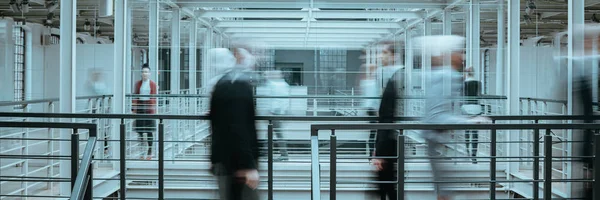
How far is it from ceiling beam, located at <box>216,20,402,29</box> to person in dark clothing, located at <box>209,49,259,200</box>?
3.57 meters

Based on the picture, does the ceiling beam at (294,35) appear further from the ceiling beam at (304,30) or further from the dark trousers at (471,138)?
the dark trousers at (471,138)

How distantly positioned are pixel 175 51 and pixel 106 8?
0.79 m

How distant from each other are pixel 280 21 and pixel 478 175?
8.05ft

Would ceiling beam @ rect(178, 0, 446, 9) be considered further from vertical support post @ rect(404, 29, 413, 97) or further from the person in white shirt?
the person in white shirt

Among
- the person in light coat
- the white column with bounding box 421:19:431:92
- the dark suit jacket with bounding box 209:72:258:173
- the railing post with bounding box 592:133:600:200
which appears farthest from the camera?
Answer: the white column with bounding box 421:19:431:92

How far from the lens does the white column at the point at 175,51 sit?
6.57m

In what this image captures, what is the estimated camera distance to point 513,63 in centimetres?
638

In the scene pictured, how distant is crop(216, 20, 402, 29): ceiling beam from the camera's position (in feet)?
21.0

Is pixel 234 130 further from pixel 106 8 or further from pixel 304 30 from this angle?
pixel 106 8

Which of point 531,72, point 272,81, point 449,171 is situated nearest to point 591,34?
point 449,171

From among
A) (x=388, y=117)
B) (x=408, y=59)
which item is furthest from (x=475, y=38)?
(x=388, y=117)

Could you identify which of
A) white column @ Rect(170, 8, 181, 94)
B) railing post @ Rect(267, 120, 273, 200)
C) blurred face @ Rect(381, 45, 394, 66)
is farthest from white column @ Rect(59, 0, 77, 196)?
blurred face @ Rect(381, 45, 394, 66)

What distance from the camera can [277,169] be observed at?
6.33m

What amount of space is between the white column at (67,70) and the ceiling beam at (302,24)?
4.83ft
